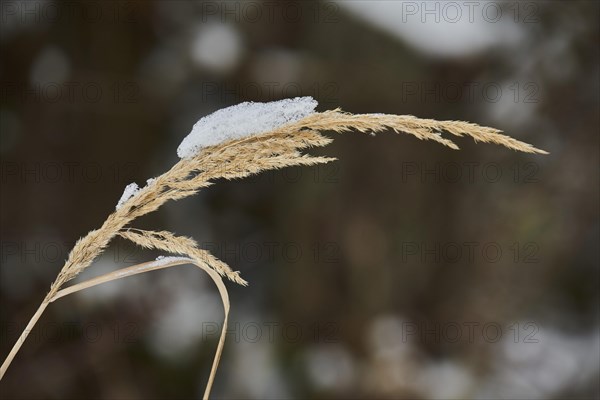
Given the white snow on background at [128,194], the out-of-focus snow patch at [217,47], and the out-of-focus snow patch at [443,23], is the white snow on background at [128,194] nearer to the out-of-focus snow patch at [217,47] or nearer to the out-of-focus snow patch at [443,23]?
the out-of-focus snow patch at [217,47]

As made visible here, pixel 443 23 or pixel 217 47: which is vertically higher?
pixel 443 23

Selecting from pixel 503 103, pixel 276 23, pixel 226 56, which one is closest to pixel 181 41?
pixel 226 56

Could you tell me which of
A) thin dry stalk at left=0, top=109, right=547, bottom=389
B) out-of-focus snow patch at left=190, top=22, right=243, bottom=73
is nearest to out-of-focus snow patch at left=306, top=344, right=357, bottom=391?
out-of-focus snow patch at left=190, top=22, right=243, bottom=73

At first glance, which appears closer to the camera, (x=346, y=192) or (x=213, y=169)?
(x=213, y=169)

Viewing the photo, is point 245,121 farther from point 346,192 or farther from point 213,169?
point 346,192

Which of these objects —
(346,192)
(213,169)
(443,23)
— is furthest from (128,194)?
(443,23)

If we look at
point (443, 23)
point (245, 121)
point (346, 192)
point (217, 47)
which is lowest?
point (245, 121)

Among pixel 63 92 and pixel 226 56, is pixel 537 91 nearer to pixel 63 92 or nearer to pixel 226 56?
pixel 226 56
